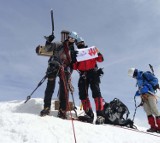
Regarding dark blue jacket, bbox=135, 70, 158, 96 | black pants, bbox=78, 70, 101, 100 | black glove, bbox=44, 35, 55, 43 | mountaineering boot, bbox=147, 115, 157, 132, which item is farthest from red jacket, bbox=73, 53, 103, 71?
mountaineering boot, bbox=147, 115, 157, 132

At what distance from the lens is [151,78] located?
9.64 metres

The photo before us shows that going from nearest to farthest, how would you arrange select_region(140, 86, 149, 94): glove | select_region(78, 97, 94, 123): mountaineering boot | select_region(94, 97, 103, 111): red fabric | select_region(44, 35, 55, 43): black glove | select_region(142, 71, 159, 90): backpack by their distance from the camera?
1. select_region(44, 35, 55, 43): black glove
2. select_region(94, 97, 103, 111): red fabric
3. select_region(78, 97, 94, 123): mountaineering boot
4. select_region(140, 86, 149, 94): glove
5. select_region(142, 71, 159, 90): backpack

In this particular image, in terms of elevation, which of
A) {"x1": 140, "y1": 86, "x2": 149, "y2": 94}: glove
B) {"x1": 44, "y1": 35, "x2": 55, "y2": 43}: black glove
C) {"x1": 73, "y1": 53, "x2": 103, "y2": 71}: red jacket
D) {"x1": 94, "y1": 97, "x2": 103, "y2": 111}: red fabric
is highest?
{"x1": 44, "y1": 35, "x2": 55, "y2": 43}: black glove

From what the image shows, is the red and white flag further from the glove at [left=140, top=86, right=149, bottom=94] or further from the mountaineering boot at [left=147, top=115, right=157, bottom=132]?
the mountaineering boot at [left=147, top=115, right=157, bottom=132]

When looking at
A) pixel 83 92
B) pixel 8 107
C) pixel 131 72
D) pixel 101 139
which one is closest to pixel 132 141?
pixel 101 139

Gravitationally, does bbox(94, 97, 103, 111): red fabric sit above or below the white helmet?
below

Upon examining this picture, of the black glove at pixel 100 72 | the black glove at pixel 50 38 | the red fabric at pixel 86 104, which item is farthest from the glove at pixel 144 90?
the black glove at pixel 50 38

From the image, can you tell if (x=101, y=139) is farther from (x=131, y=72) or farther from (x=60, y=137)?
(x=131, y=72)

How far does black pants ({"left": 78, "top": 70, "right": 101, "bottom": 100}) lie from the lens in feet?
28.0

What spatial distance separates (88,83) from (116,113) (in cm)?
171

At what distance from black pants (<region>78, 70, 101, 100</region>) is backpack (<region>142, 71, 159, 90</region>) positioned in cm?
215

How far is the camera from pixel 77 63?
28.6 ft

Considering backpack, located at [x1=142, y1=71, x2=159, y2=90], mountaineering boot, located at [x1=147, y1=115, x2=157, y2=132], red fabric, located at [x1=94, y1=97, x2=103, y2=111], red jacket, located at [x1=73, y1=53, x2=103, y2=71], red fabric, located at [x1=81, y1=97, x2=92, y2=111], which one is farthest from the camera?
backpack, located at [x1=142, y1=71, x2=159, y2=90]

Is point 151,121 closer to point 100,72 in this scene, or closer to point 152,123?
point 152,123
